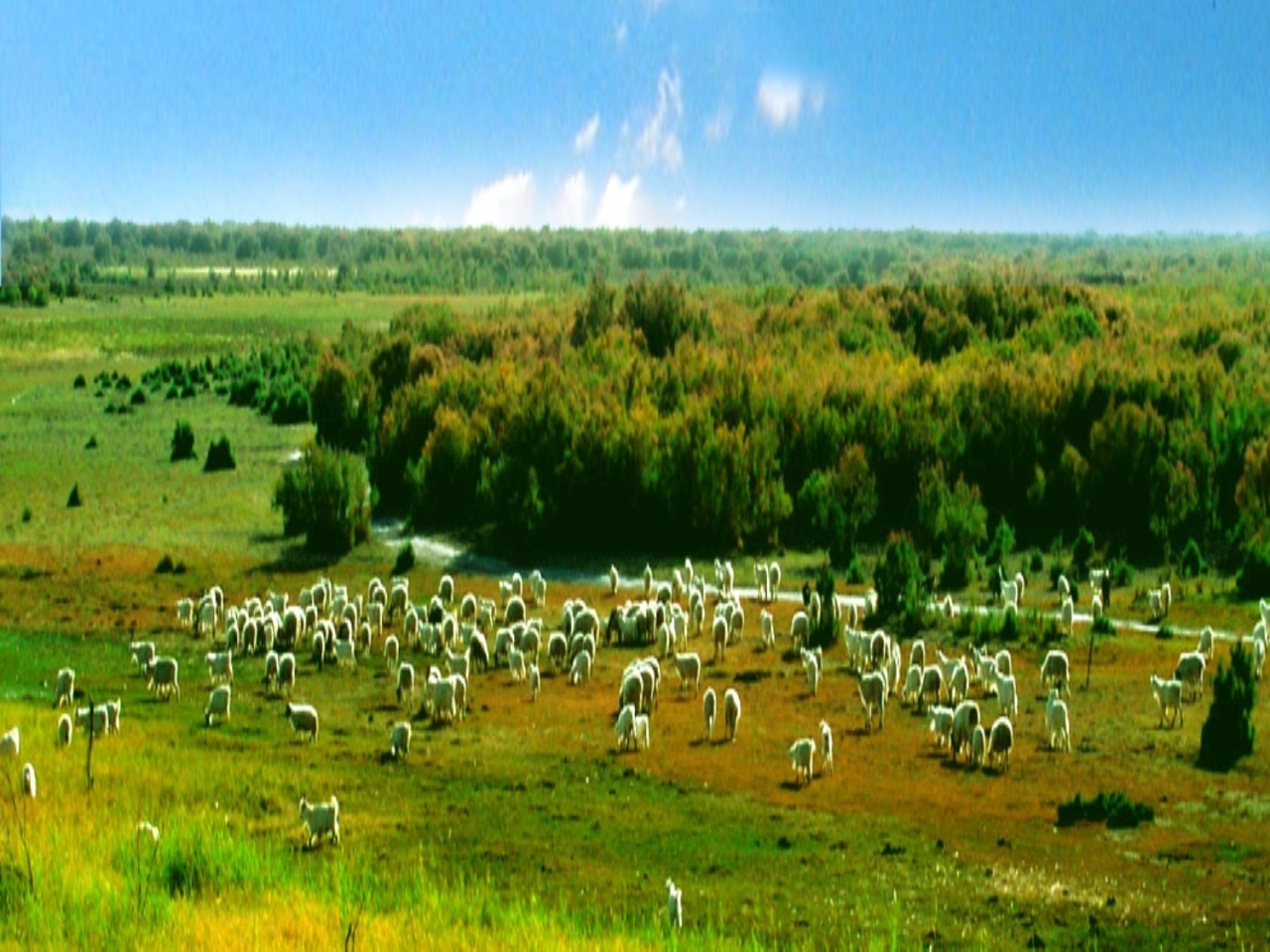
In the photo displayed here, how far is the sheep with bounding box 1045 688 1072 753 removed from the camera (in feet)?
56.9

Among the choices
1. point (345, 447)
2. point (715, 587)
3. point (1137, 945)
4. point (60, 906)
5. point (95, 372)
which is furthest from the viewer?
point (95, 372)

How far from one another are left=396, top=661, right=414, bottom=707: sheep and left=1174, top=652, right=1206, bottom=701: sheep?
9.16 m

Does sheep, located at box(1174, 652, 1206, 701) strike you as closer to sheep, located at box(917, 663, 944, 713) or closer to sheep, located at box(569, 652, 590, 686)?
sheep, located at box(917, 663, 944, 713)

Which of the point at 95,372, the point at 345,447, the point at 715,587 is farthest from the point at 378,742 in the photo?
the point at 95,372

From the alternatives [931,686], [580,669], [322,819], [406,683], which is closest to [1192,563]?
[931,686]

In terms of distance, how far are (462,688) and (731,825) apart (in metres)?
5.51

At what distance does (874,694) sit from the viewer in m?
18.7

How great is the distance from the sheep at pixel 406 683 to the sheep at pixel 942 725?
20.4 feet

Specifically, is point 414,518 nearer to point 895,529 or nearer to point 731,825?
point 895,529

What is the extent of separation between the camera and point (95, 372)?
71688 mm

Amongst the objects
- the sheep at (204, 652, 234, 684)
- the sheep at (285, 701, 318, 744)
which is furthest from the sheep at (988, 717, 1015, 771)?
the sheep at (204, 652, 234, 684)

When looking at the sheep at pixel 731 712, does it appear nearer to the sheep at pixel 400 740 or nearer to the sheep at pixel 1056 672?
the sheep at pixel 400 740

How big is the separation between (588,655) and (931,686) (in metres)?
4.44

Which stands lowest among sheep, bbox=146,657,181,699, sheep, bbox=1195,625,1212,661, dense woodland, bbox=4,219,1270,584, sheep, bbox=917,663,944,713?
sheep, bbox=146,657,181,699
